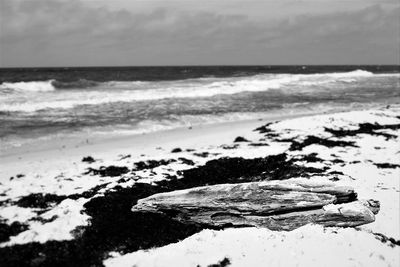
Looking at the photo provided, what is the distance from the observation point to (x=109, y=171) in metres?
9.69

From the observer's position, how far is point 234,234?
6.18 metres

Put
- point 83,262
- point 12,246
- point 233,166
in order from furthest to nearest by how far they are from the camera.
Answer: point 233,166, point 12,246, point 83,262

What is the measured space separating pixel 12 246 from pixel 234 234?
3695 millimetres

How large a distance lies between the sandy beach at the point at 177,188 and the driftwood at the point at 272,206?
17 centimetres

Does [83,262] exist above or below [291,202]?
below

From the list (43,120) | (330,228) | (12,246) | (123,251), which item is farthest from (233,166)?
(43,120)

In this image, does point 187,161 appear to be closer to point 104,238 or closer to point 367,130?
point 104,238

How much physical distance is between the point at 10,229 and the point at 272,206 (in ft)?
15.5

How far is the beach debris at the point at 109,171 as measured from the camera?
31.0 feet

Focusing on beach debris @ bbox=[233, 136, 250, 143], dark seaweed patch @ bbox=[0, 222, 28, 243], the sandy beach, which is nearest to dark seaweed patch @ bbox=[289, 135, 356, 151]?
the sandy beach

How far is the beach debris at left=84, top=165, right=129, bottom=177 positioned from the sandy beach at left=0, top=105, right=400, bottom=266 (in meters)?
0.03

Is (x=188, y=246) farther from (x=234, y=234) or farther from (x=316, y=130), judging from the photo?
(x=316, y=130)

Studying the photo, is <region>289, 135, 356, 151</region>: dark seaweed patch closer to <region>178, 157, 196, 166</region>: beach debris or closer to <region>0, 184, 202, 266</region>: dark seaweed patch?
<region>178, 157, 196, 166</region>: beach debris

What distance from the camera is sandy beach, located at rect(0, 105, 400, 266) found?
569cm
